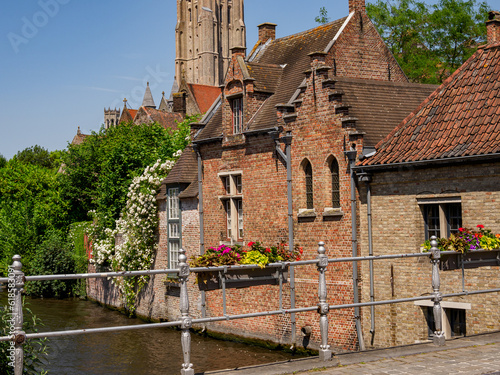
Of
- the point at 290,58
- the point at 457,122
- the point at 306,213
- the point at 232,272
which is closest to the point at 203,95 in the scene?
the point at 290,58

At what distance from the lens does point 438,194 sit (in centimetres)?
1672

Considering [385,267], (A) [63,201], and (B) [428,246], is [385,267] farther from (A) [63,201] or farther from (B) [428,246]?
(A) [63,201]

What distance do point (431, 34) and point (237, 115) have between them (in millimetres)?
18569

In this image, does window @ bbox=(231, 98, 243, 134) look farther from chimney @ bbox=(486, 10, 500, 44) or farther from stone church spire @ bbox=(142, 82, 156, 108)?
stone church spire @ bbox=(142, 82, 156, 108)

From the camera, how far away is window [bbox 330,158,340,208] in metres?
19.6

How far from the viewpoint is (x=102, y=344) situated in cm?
2517

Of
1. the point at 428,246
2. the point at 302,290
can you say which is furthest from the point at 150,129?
the point at 428,246

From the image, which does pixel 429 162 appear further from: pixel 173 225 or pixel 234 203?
pixel 173 225

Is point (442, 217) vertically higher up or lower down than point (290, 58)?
lower down

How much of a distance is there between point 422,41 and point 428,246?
1044 inches

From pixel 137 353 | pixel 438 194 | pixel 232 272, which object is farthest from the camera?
pixel 137 353

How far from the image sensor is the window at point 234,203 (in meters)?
23.8

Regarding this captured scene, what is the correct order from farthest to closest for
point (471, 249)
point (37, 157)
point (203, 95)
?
point (37, 157), point (203, 95), point (471, 249)

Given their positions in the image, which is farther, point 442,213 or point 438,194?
point 442,213
